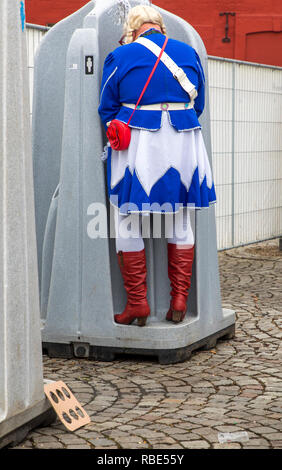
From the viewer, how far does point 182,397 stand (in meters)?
4.23

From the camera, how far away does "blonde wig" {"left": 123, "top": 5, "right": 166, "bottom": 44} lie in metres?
4.75

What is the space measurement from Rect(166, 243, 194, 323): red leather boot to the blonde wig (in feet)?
3.97

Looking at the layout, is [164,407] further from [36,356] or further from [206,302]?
[206,302]

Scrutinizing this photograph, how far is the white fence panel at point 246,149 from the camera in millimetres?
9023

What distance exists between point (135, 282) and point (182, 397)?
825 millimetres

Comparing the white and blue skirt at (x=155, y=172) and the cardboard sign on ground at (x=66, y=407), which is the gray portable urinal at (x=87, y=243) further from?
the cardboard sign on ground at (x=66, y=407)

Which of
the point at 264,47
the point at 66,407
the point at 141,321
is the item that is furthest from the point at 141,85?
the point at 264,47

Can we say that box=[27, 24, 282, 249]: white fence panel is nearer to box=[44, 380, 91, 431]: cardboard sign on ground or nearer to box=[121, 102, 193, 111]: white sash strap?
box=[121, 102, 193, 111]: white sash strap

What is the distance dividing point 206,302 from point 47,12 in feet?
36.7

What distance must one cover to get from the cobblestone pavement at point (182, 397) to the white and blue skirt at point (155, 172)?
2.95 feet

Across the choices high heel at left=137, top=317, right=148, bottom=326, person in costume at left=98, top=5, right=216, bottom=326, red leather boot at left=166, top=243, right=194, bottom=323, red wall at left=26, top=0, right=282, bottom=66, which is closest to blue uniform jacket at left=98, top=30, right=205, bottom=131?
person in costume at left=98, top=5, right=216, bottom=326

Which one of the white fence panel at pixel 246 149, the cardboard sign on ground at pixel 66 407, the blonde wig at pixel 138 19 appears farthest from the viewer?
the white fence panel at pixel 246 149

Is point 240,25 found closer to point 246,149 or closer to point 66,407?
point 246,149

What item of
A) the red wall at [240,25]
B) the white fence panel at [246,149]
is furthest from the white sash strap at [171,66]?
the red wall at [240,25]
